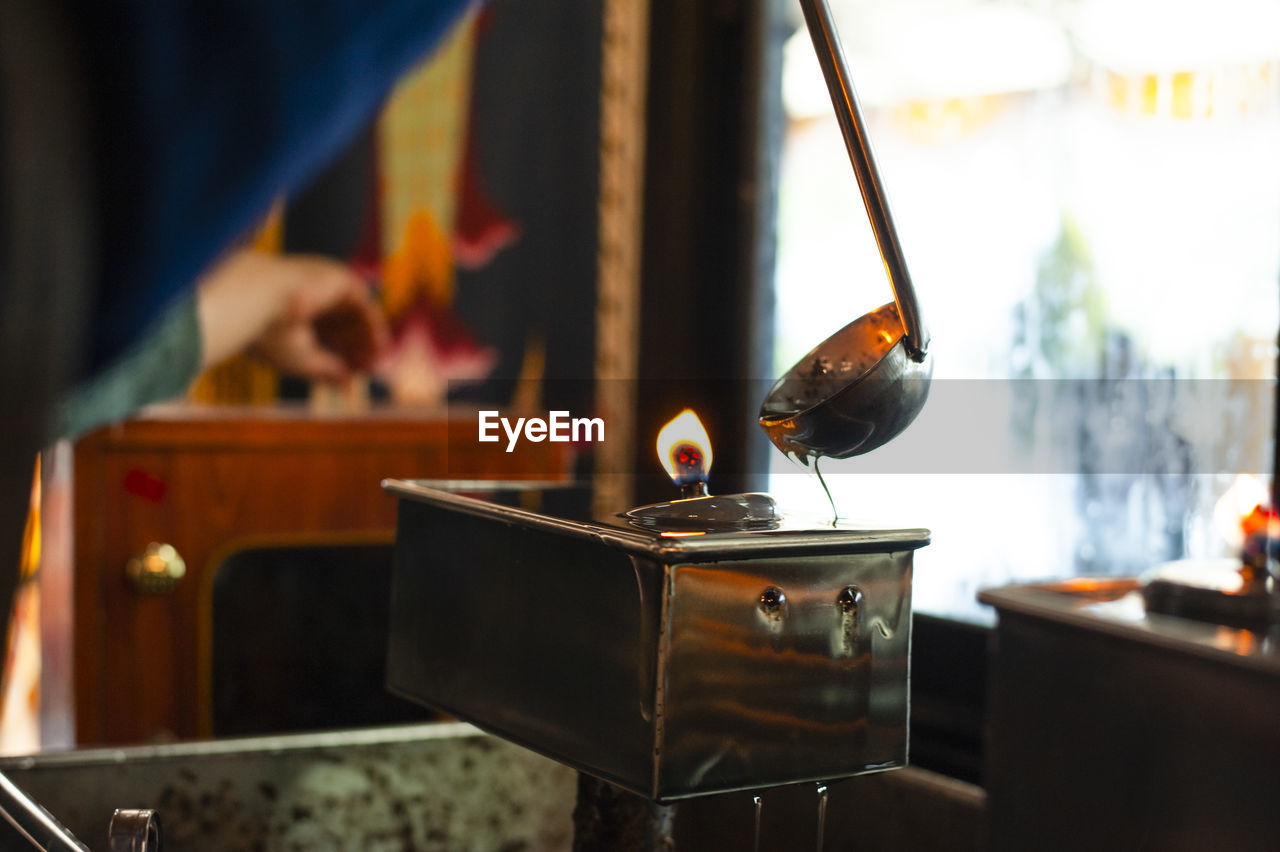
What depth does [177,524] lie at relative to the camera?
1579 mm

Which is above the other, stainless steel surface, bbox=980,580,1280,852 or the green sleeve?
the green sleeve

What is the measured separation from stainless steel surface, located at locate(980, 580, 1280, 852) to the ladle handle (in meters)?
0.45

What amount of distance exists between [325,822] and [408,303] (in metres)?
1.52

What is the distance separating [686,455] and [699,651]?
17cm

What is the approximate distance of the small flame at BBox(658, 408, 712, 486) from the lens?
781mm

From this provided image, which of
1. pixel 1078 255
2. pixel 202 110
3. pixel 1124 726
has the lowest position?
pixel 1124 726

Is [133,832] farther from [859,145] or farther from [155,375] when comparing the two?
[155,375]

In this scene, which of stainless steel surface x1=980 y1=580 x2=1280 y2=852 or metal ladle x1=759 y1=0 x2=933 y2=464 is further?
stainless steel surface x1=980 y1=580 x2=1280 y2=852

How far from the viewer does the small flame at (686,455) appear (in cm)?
78

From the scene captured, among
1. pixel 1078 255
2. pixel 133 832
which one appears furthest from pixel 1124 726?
pixel 1078 255

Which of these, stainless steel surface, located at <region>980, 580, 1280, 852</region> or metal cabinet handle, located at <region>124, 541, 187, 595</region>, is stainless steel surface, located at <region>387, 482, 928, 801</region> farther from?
metal cabinet handle, located at <region>124, 541, 187, 595</region>
